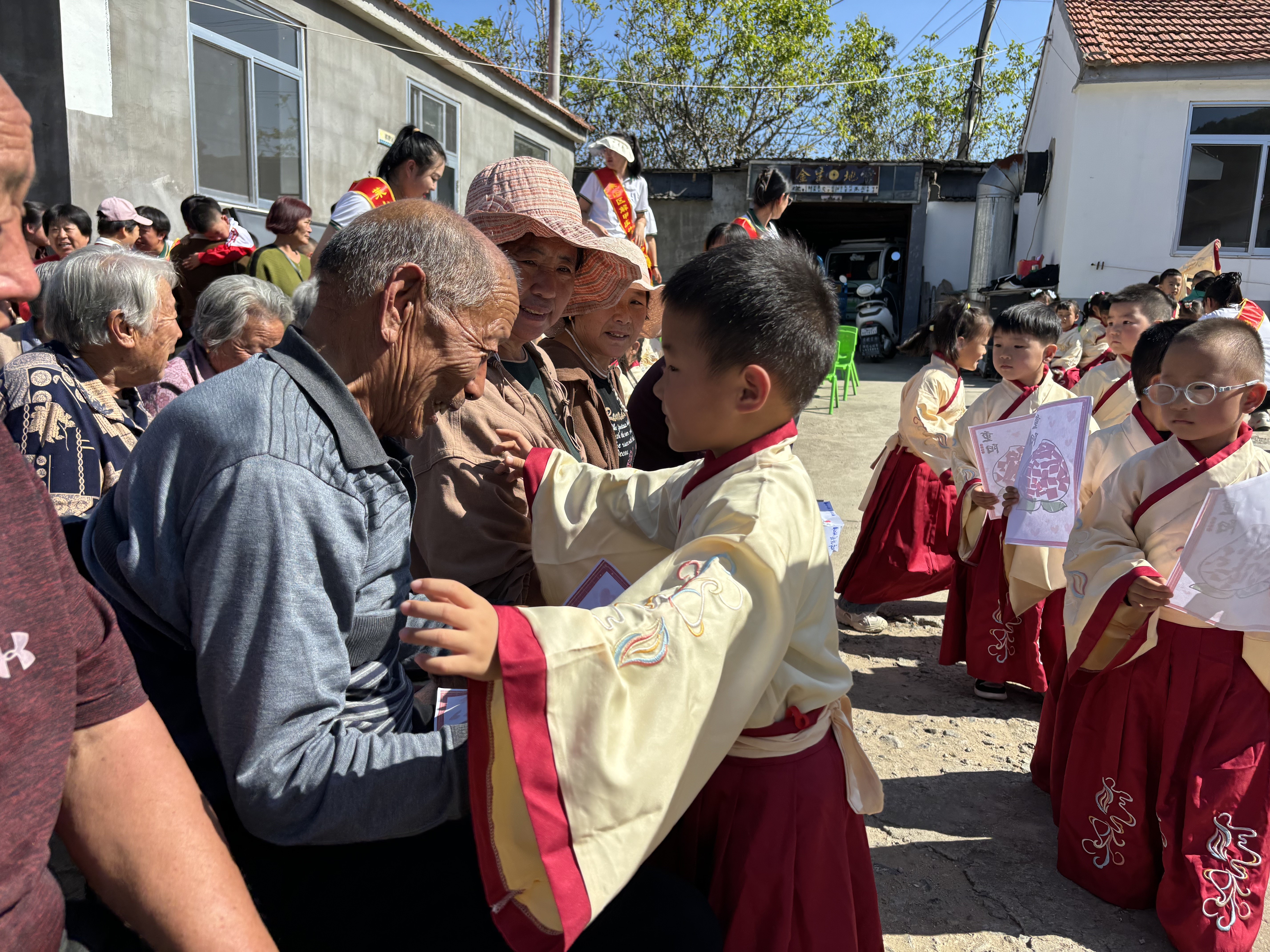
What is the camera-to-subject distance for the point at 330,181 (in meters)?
9.03

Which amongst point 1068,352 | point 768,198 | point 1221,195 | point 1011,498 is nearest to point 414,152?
point 768,198

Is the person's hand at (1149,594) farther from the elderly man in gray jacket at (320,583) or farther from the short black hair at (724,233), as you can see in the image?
the short black hair at (724,233)

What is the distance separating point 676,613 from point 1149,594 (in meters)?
1.67

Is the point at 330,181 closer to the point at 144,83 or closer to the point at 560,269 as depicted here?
the point at 144,83

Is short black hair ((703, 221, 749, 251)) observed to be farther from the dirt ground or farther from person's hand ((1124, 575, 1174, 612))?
person's hand ((1124, 575, 1174, 612))

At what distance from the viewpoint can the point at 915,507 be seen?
4746 millimetres

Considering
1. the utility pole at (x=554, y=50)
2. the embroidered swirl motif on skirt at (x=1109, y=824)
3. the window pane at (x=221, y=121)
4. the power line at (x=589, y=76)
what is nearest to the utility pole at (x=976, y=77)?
the power line at (x=589, y=76)

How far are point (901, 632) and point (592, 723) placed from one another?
4.02 meters

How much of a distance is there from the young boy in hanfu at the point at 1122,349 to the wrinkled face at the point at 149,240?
5.80m

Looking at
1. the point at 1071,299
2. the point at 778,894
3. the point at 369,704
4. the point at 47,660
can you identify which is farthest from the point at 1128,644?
the point at 1071,299

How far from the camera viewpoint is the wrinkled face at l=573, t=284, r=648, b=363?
2.77 metres

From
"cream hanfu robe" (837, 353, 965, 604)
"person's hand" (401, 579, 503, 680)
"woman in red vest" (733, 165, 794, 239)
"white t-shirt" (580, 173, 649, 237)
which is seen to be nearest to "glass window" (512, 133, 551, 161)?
"white t-shirt" (580, 173, 649, 237)

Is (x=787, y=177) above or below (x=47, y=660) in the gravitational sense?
above

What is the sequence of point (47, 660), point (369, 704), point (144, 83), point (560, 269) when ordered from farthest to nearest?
point (144, 83) < point (560, 269) < point (369, 704) < point (47, 660)
